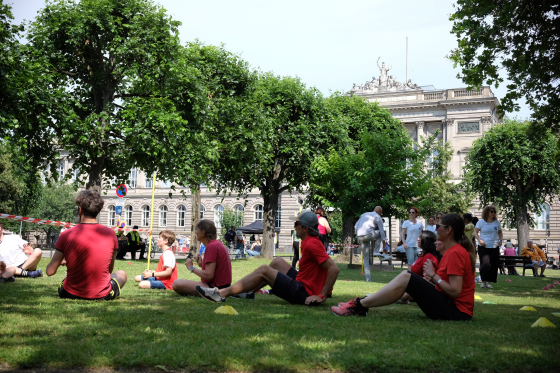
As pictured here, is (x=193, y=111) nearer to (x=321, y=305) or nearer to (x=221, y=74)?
(x=221, y=74)

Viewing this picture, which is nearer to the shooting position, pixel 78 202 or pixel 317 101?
pixel 78 202

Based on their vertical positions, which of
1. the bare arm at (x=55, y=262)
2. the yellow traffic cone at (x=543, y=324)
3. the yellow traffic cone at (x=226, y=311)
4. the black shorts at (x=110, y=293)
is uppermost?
the bare arm at (x=55, y=262)

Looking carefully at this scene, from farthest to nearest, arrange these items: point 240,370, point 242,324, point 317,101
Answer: point 317,101 → point 242,324 → point 240,370

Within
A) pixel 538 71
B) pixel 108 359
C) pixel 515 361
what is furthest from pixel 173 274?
pixel 538 71

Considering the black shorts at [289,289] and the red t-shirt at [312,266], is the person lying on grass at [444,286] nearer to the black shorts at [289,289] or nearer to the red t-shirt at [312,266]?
the red t-shirt at [312,266]

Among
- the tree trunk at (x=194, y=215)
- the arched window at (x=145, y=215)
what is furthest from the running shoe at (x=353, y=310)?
the arched window at (x=145, y=215)

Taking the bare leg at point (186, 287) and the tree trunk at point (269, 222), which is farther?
Answer: the tree trunk at point (269, 222)

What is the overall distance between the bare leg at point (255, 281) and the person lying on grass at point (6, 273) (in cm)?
470

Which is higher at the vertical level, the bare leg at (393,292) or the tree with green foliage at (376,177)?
the tree with green foliage at (376,177)

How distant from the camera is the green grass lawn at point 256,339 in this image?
145 inches

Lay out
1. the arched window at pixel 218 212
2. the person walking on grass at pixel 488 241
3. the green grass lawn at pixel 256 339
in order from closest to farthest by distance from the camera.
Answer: the green grass lawn at pixel 256 339
the person walking on grass at pixel 488 241
the arched window at pixel 218 212

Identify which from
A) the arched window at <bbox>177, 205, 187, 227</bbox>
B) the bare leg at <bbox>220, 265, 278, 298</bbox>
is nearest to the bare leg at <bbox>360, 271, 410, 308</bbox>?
the bare leg at <bbox>220, 265, 278, 298</bbox>

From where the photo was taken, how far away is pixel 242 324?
5266mm

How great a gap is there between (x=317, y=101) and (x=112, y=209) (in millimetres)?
41401
